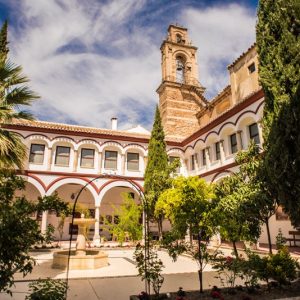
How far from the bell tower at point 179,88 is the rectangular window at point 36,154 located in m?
12.1

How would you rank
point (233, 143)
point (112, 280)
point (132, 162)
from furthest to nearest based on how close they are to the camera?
point (132, 162), point (233, 143), point (112, 280)

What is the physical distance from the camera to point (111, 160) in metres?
22.6

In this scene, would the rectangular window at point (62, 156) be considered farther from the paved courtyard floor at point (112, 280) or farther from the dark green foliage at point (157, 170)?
the paved courtyard floor at point (112, 280)

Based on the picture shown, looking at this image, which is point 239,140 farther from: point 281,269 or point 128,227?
point 281,269

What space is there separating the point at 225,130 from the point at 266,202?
9.82 meters

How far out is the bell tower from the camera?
2838 cm

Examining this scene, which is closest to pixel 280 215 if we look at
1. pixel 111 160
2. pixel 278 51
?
pixel 278 51

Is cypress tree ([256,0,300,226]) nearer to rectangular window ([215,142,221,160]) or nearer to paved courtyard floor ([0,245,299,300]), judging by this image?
paved courtyard floor ([0,245,299,300])

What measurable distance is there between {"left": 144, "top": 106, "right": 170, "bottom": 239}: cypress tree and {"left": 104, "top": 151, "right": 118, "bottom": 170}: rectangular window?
3.73m

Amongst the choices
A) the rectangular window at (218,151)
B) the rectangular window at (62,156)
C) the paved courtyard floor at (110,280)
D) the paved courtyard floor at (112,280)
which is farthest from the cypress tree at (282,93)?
the rectangular window at (62,156)

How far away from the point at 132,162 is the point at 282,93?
54.5 feet

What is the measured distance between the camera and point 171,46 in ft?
102

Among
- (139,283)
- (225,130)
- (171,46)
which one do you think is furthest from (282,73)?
(171,46)

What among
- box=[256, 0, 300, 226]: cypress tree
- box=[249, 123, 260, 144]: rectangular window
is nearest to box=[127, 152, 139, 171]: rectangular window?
box=[249, 123, 260, 144]: rectangular window
